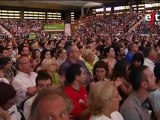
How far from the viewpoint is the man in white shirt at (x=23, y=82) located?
448cm

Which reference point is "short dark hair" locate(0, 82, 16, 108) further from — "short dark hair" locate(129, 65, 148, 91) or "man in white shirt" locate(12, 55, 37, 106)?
"short dark hair" locate(129, 65, 148, 91)

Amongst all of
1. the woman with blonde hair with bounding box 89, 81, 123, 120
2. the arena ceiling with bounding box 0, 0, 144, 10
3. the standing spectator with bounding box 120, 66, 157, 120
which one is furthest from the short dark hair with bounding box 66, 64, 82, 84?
the arena ceiling with bounding box 0, 0, 144, 10

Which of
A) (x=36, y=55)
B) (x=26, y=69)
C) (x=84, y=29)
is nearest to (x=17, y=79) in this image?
(x=26, y=69)

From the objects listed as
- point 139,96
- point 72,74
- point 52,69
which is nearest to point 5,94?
point 72,74

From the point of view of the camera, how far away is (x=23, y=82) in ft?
15.2

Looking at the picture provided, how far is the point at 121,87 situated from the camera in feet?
15.0

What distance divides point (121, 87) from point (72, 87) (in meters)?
0.74

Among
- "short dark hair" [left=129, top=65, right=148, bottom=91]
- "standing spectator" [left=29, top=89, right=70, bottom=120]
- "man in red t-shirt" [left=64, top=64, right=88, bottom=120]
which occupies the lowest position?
"man in red t-shirt" [left=64, top=64, right=88, bottom=120]

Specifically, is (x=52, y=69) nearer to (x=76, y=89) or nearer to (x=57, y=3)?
(x=76, y=89)

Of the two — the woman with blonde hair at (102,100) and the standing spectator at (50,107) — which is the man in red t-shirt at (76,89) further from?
the standing spectator at (50,107)

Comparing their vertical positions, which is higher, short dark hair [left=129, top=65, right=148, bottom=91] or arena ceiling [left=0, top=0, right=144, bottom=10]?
arena ceiling [left=0, top=0, right=144, bottom=10]

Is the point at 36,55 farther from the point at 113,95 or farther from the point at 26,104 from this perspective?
the point at 113,95

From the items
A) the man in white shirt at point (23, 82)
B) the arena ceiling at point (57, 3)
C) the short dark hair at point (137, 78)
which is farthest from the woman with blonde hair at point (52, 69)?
the arena ceiling at point (57, 3)

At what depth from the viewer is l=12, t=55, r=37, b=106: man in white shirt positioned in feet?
14.7
